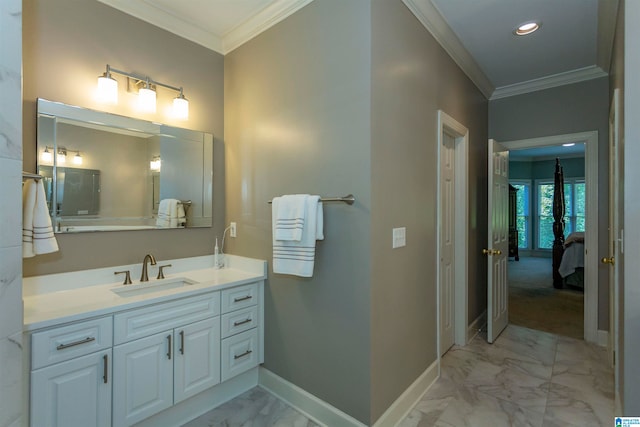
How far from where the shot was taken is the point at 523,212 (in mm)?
8898

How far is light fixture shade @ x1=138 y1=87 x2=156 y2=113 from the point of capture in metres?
2.18

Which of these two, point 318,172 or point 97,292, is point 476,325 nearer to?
point 318,172

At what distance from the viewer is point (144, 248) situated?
226 centimetres

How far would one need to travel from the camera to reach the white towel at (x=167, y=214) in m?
2.33

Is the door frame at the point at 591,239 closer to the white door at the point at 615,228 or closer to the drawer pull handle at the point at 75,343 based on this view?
the white door at the point at 615,228

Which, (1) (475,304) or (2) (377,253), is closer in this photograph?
(2) (377,253)

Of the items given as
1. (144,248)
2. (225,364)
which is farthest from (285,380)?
(144,248)

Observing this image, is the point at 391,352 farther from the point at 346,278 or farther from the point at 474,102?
the point at 474,102

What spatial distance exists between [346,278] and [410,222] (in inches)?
25.0

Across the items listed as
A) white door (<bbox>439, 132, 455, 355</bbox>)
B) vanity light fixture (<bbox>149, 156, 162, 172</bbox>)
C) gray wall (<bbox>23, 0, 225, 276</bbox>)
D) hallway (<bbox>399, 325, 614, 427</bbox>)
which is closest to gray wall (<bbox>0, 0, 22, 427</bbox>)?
gray wall (<bbox>23, 0, 225, 276</bbox>)

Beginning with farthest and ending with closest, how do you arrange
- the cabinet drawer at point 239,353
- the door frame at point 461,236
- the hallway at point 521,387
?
the door frame at point 461,236 → the cabinet drawer at point 239,353 → the hallway at point 521,387

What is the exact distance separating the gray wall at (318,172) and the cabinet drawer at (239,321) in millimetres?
109

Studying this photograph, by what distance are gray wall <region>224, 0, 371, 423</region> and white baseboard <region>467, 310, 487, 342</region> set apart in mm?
1885

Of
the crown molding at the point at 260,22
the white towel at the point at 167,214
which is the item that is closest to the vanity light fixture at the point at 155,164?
the white towel at the point at 167,214
